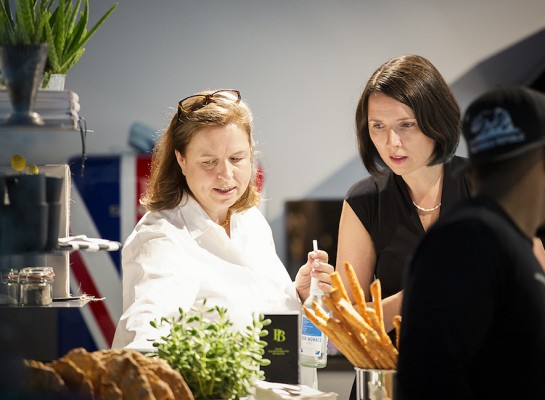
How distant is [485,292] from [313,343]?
33.8 inches

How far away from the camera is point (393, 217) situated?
2465mm

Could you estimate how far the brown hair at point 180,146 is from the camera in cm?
225

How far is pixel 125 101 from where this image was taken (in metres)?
4.93

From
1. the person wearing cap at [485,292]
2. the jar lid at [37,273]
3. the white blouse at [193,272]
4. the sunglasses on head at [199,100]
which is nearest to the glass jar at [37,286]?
the jar lid at [37,273]

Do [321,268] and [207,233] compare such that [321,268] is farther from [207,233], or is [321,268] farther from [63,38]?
[63,38]

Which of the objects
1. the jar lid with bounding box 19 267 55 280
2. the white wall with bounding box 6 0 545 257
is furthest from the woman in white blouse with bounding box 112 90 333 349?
the white wall with bounding box 6 0 545 257

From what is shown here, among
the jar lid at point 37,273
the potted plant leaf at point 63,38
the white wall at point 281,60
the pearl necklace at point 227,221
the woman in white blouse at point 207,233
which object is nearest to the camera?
the jar lid at point 37,273

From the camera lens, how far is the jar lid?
1.83 metres

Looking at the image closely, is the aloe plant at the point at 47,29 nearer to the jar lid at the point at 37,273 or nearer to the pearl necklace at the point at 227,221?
the jar lid at the point at 37,273

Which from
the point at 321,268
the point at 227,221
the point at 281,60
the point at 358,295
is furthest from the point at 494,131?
the point at 281,60

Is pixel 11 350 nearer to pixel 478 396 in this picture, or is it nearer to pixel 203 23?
pixel 478 396

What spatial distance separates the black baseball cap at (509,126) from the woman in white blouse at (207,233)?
0.86 m

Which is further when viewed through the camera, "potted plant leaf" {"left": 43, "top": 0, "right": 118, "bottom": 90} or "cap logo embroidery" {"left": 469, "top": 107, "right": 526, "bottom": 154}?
"potted plant leaf" {"left": 43, "top": 0, "right": 118, "bottom": 90}

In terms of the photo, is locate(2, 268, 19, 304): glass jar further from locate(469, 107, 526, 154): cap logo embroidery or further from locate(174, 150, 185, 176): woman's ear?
locate(469, 107, 526, 154): cap logo embroidery
